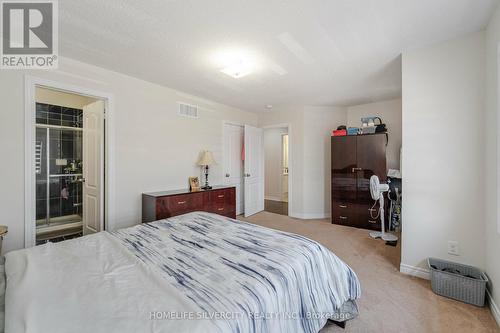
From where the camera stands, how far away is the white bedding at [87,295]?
0.81 metres

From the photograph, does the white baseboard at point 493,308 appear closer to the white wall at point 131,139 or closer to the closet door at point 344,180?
the closet door at point 344,180

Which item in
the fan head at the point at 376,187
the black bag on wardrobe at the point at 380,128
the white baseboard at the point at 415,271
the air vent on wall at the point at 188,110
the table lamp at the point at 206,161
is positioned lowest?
the white baseboard at the point at 415,271

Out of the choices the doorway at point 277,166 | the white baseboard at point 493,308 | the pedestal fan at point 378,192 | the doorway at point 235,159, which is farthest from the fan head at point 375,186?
the doorway at point 277,166

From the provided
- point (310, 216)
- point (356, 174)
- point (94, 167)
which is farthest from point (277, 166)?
point (94, 167)

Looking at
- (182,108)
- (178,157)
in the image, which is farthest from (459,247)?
(182,108)

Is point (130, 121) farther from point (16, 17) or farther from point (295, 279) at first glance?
point (295, 279)

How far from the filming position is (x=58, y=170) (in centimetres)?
424

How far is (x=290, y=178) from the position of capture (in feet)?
16.2

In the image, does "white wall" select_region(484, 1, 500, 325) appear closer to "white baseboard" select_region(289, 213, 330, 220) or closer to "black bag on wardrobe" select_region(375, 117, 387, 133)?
"black bag on wardrobe" select_region(375, 117, 387, 133)

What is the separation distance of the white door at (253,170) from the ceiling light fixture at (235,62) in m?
2.08

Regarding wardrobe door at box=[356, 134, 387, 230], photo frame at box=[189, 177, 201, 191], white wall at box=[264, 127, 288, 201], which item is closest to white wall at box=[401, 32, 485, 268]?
wardrobe door at box=[356, 134, 387, 230]

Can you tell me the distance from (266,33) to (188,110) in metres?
2.23

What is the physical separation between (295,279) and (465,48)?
8.80 ft

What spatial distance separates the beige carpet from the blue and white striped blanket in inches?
10.5
